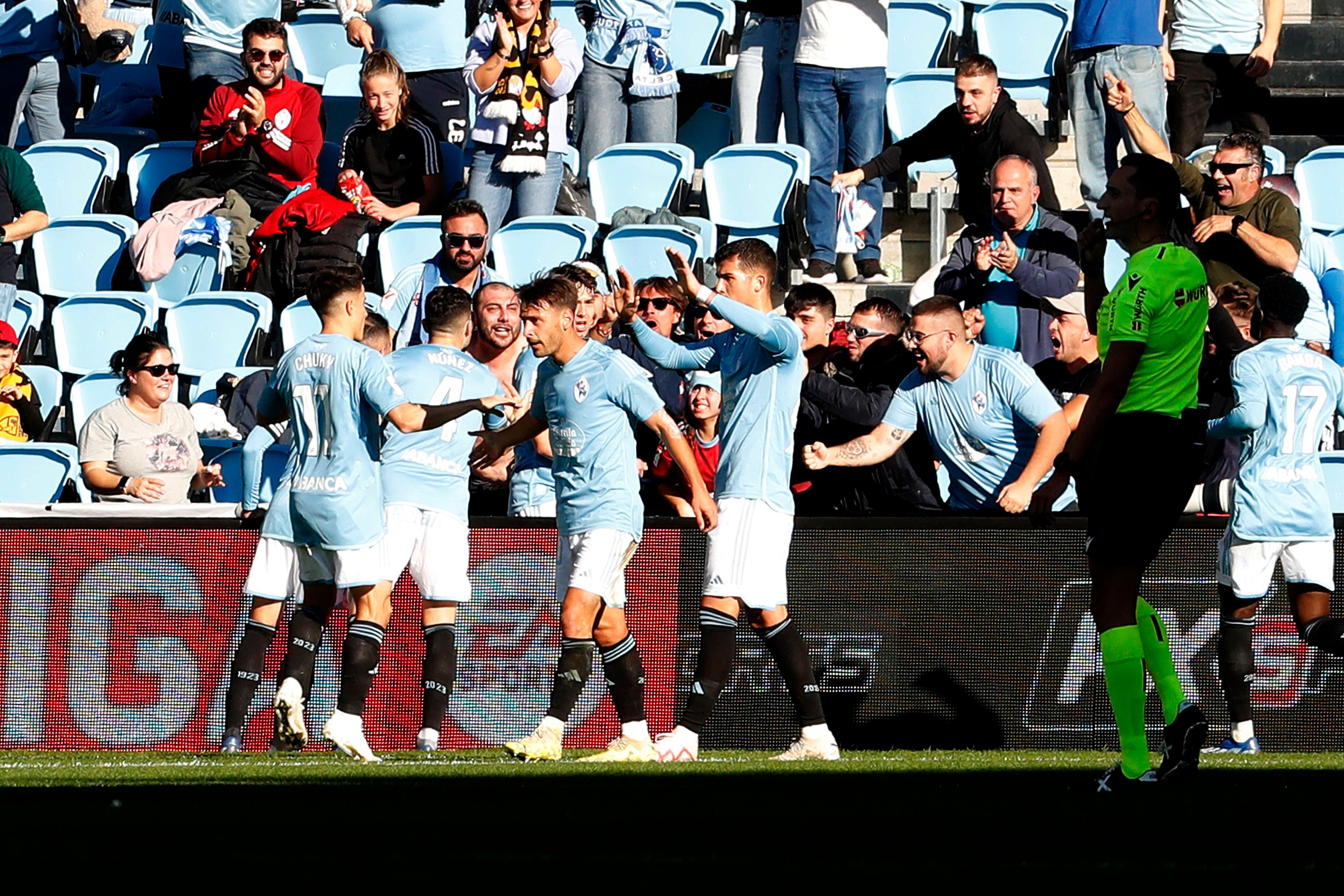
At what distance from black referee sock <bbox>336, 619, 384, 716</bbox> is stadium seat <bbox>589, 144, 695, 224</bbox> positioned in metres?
5.27

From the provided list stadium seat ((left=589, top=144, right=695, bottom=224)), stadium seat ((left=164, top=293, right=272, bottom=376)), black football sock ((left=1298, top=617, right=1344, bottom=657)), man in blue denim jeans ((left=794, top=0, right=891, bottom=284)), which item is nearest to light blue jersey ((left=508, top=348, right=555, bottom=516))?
man in blue denim jeans ((left=794, top=0, right=891, bottom=284))

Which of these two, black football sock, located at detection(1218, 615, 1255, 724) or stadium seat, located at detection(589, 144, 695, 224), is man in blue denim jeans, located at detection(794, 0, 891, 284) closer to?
stadium seat, located at detection(589, 144, 695, 224)

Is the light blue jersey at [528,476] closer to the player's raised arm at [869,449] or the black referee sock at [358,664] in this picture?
the player's raised arm at [869,449]

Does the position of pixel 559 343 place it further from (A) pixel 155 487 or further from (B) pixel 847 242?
(B) pixel 847 242

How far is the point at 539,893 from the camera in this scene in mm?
3443

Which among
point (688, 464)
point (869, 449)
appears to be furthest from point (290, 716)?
point (869, 449)

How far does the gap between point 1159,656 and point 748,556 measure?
2100 millimetres

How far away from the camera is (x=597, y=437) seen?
783cm

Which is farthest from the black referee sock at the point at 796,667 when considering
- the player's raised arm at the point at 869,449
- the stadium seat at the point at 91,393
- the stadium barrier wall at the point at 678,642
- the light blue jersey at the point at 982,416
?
the stadium seat at the point at 91,393

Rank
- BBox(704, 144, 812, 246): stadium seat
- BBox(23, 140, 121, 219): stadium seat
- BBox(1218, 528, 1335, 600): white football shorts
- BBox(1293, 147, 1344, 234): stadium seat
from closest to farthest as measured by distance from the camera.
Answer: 1. BBox(1218, 528, 1335, 600): white football shorts
2. BBox(704, 144, 812, 246): stadium seat
3. BBox(1293, 147, 1344, 234): stadium seat
4. BBox(23, 140, 121, 219): stadium seat

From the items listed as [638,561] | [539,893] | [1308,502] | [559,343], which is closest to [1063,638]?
[1308,502]

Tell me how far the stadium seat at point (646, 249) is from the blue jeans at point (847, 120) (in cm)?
85

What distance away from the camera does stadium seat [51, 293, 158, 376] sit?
12.4 meters

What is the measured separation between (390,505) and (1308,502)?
13.6ft
